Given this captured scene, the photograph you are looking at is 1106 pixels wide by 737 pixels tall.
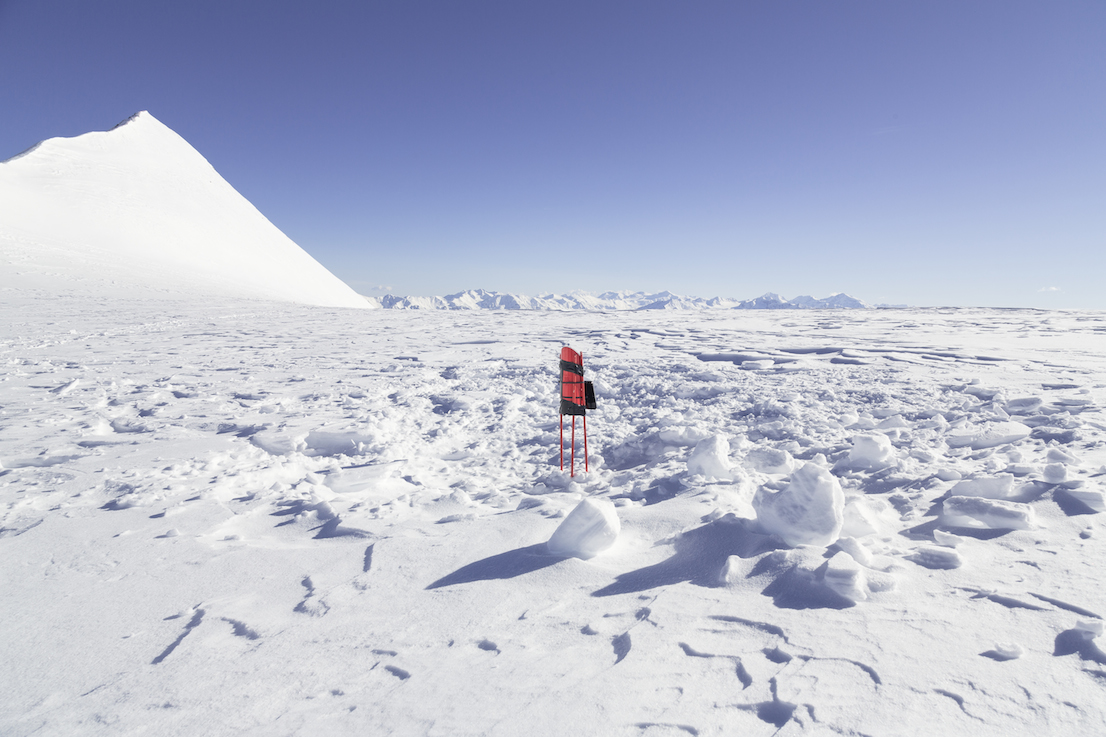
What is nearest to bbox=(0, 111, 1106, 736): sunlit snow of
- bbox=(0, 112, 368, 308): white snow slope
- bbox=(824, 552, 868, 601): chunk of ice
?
bbox=(824, 552, 868, 601): chunk of ice

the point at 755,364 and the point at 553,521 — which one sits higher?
the point at 755,364

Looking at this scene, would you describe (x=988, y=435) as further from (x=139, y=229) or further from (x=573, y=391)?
(x=139, y=229)

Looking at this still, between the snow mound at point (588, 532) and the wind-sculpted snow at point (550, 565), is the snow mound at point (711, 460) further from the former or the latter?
the snow mound at point (588, 532)

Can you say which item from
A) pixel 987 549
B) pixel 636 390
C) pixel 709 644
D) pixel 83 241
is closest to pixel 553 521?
pixel 709 644

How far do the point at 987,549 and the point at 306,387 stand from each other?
690cm

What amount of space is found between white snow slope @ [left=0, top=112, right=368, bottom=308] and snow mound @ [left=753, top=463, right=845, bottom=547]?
2138cm

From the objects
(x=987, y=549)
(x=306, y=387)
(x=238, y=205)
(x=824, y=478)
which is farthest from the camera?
(x=238, y=205)

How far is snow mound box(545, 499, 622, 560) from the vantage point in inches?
102

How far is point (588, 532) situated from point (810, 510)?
3.81 feet

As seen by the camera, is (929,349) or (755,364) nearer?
(755,364)

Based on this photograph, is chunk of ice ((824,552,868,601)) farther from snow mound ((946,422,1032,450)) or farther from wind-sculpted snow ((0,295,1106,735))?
snow mound ((946,422,1032,450))

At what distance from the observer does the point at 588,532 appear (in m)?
2.59

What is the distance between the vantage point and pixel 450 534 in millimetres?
2990

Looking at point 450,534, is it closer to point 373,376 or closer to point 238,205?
point 373,376
